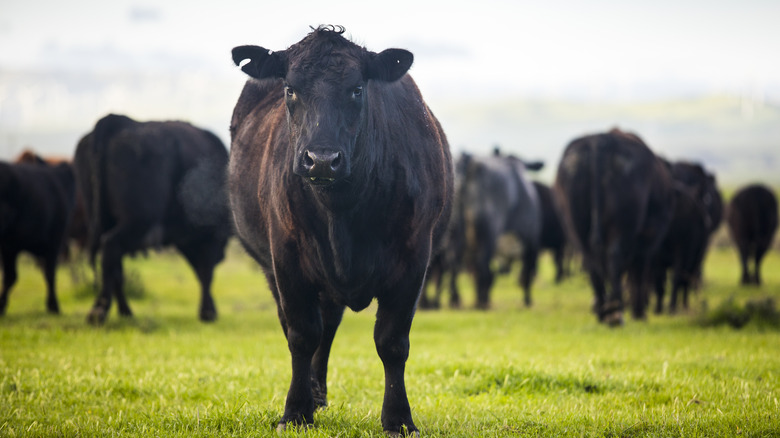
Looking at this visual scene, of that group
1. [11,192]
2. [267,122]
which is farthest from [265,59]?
[11,192]

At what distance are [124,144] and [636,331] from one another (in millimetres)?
7529

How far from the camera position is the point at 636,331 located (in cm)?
1015

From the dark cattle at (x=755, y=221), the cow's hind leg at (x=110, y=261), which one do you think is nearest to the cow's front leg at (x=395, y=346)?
the cow's hind leg at (x=110, y=261)

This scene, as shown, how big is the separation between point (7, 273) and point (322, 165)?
973 cm

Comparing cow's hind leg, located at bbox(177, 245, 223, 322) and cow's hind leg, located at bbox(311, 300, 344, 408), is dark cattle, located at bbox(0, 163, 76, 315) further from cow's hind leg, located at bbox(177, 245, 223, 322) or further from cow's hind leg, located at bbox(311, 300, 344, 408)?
cow's hind leg, located at bbox(311, 300, 344, 408)

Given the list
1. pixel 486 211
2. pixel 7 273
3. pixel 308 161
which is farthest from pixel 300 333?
pixel 486 211

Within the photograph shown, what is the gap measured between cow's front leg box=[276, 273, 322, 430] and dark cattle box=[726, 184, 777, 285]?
17964mm

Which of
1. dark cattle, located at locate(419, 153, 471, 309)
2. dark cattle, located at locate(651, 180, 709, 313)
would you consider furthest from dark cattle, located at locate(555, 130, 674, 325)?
dark cattle, located at locate(419, 153, 471, 309)

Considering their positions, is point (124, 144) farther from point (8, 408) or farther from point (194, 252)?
point (8, 408)

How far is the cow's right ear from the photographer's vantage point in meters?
4.63

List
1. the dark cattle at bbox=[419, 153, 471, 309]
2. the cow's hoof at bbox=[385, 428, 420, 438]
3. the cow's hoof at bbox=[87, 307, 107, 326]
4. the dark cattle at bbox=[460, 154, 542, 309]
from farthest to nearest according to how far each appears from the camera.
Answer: the dark cattle at bbox=[419, 153, 471, 309], the dark cattle at bbox=[460, 154, 542, 309], the cow's hoof at bbox=[87, 307, 107, 326], the cow's hoof at bbox=[385, 428, 420, 438]

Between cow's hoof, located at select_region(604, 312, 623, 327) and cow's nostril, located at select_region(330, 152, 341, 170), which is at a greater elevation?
cow's nostril, located at select_region(330, 152, 341, 170)

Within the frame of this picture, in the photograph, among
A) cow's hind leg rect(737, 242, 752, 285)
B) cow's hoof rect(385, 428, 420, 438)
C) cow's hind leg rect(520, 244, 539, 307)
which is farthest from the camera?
cow's hind leg rect(737, 242, 752, 285)

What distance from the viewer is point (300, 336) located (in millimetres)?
4688
